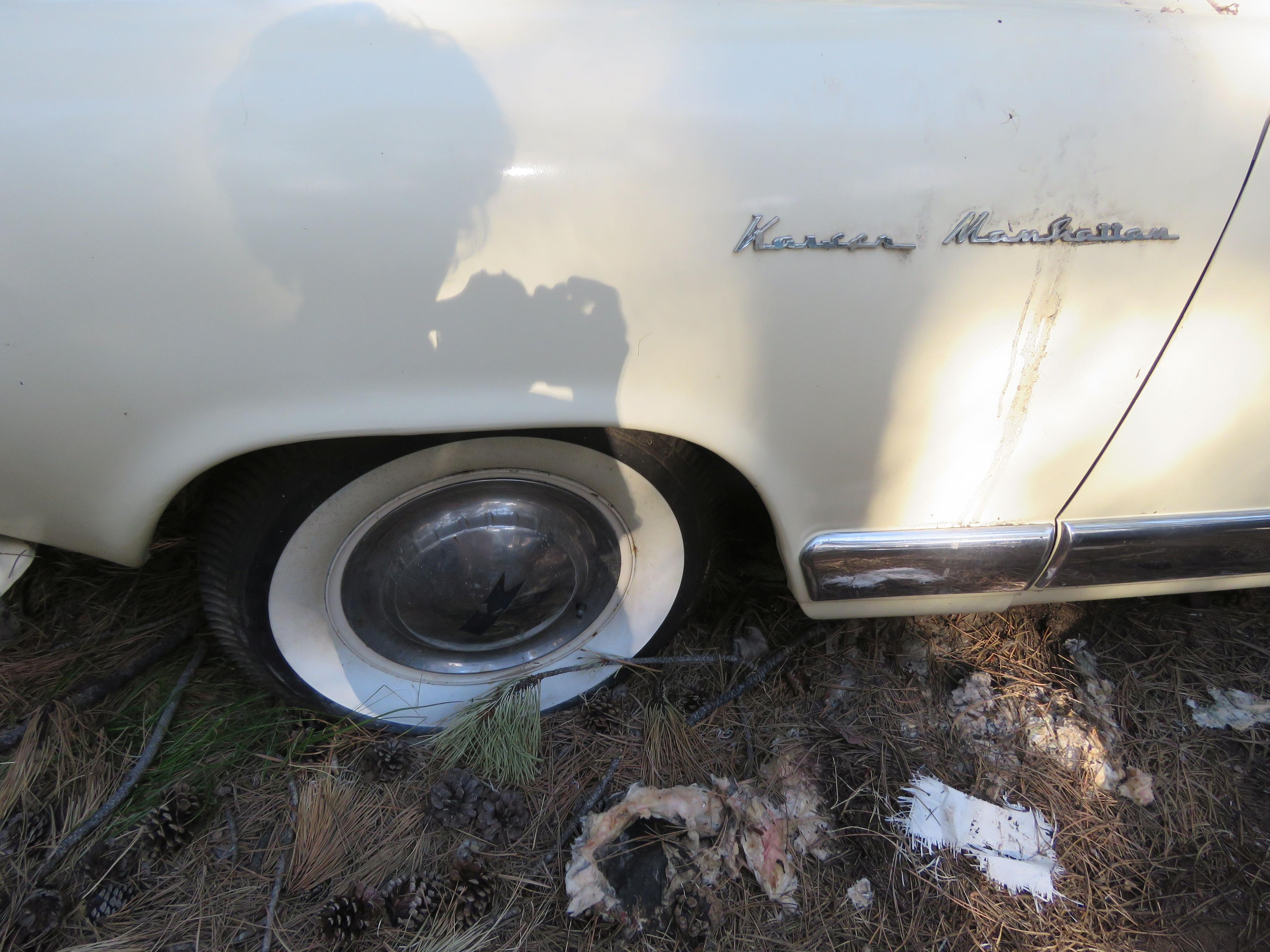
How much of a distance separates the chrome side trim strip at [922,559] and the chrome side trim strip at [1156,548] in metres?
0.05

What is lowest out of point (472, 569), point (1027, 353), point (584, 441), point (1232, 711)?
point (1232, 711)

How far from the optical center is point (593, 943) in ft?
4.06

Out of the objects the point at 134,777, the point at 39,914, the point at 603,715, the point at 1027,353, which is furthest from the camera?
the point at 603,715

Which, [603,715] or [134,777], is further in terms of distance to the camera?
[603,715]

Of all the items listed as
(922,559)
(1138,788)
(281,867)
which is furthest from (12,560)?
(1138,788)

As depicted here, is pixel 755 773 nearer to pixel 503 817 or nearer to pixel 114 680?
pixel 503 817

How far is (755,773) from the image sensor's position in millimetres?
1479

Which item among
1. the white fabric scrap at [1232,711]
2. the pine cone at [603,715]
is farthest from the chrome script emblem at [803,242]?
the white fabric scrap at [1232,711]

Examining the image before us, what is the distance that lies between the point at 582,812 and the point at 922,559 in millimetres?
812

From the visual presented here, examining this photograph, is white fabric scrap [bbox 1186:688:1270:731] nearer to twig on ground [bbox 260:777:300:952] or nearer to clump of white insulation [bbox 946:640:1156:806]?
clump of white insulation [bbox 946:640:1156:806]

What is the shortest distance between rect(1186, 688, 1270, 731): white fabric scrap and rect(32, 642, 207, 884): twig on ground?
225 centimetres

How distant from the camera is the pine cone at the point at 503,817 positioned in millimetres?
1386

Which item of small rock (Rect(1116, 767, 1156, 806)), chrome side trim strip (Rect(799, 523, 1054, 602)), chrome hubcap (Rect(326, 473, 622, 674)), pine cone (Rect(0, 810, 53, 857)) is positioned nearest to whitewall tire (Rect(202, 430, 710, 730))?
chrome hubcap (Rect(326, 473, 622, 674))

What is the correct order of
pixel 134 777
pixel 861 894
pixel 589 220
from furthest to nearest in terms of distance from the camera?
pixel 134 777 → pixel 861 894 → pixel 589 220
